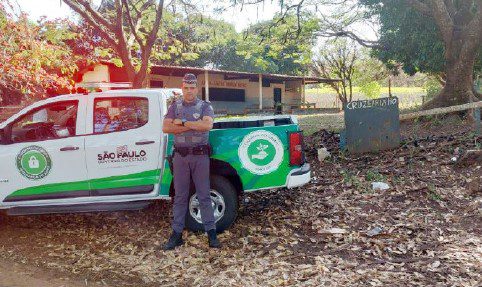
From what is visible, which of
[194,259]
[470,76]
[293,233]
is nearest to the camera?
[194,259]

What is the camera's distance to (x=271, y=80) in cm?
3341

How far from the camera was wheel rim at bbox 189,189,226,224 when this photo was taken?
199 inches

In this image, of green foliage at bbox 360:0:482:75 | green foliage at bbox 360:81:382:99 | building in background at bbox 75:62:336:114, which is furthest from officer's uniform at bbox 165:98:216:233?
green foliage at bbox 360:81:382:99

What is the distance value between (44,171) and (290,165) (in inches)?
117

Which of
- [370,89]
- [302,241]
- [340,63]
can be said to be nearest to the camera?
[302,241]

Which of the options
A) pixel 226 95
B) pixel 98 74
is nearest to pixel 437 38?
pixel 98 74

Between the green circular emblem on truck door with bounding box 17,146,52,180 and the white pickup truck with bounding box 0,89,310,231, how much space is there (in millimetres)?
12

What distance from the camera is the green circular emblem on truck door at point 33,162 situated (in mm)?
5227

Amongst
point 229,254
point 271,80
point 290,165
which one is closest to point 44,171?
point 229,254

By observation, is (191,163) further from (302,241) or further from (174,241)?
(302,241)

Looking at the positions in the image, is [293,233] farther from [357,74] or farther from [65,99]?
[357,74]


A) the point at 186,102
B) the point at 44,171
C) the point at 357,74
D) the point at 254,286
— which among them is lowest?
the point at 254,286

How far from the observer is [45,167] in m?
5.23

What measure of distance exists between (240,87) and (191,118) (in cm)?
2673
